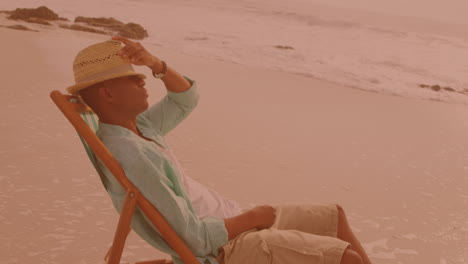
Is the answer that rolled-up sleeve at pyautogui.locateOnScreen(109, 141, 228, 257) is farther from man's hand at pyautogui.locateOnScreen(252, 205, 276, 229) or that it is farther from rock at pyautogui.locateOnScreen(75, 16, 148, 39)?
rock at pyautogui.locateOnScreen(75, 16, 148, 39)

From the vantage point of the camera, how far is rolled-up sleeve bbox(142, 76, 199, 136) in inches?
95.3

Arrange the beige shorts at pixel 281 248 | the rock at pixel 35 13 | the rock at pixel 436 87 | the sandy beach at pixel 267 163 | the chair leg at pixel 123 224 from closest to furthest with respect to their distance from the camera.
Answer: the chair leg at pixel 123 224
the beige shorts at pixel 281 248
the sandy beach at pixel 267 163
the rock at pixel 436 87
the rock at pixel 35 13

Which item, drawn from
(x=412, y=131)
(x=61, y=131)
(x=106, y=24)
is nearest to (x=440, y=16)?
(x=106, y=24)

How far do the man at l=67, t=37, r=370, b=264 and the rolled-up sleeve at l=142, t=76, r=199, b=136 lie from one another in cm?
23

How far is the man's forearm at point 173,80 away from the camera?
2.27 metres

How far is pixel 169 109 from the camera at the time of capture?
2439mm

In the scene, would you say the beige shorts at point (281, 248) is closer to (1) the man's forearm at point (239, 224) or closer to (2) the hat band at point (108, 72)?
(1) the man's forearm at point (239, 224)

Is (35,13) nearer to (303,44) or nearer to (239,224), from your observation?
(303,44)

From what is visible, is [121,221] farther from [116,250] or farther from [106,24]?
[106,24]

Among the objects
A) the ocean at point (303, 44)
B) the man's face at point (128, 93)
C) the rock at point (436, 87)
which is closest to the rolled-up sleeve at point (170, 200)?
the man's face at point (128, 93)

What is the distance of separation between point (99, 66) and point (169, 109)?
20.3 inches

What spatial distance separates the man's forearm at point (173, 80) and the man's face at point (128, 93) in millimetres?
212

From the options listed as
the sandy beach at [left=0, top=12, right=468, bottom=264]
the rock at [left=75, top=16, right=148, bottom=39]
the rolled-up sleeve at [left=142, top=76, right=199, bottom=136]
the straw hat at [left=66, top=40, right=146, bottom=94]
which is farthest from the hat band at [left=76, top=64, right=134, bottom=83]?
the rock at [left=75, top=16, right=148, bottom=39]

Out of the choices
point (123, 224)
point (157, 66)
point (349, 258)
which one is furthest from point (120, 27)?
point (349, 258)
